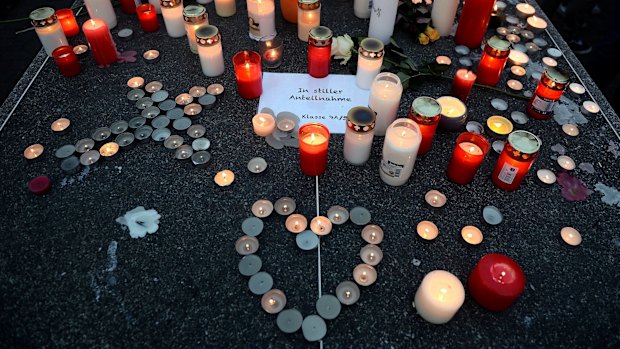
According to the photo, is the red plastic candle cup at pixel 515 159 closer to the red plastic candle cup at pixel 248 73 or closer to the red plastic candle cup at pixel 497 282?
the red plastic candle cup at pixel 497 282

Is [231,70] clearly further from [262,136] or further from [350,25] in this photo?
[350,25]

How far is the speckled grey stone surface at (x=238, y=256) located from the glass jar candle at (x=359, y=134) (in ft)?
0.10

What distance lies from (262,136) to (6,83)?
4.32ft

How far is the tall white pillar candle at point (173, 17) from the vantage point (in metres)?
1.20

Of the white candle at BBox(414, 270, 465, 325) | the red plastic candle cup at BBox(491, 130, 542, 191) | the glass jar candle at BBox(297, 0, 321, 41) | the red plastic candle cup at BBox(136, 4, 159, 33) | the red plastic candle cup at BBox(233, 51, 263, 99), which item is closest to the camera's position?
the white candle at BBox(414, 270, 465, 325)

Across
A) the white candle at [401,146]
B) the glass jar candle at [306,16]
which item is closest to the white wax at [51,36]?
the glass jar candle at [306,16]

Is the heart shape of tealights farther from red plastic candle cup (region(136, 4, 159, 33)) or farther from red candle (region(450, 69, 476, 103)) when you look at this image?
red plastic candle cup (region(136, 4, 159, 33))

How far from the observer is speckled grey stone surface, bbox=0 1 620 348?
27.5 inches

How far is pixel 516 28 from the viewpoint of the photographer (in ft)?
4.37

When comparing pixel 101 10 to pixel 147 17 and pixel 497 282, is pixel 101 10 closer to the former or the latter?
pixel 147 17

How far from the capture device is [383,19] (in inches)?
47.0

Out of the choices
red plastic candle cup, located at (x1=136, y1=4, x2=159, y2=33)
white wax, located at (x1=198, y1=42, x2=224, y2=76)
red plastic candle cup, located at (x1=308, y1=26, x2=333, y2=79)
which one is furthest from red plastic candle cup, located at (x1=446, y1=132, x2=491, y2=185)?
red plastic candle cup, located at (x1=136, y1=4, x2=159, y2=33)

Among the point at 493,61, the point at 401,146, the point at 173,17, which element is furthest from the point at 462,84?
the point at 173,17

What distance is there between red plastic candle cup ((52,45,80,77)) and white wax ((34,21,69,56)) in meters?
0.04
